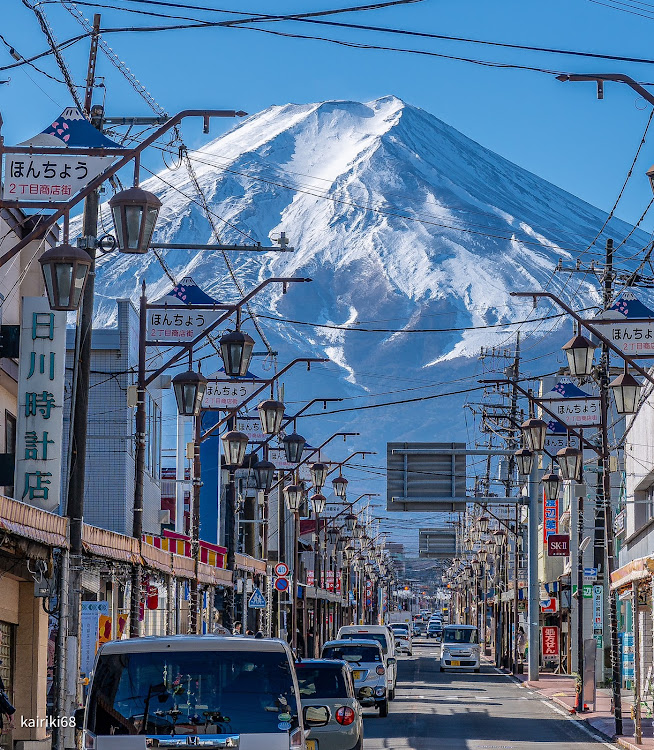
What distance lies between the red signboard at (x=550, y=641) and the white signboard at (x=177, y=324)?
36.3 meters

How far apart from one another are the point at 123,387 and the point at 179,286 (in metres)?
7.87

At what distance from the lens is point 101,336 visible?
38.6m

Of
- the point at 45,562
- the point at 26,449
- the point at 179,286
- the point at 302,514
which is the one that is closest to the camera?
the point at 45,562

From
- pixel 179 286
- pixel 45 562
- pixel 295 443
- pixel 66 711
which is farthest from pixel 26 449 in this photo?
pixel 295 443

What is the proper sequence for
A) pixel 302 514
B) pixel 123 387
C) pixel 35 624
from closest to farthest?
pixel 35 624 → pixel 123 387 → pixel 302 514

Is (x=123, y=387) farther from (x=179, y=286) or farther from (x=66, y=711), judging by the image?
(x=66, y=711)

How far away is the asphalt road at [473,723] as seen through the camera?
2531 centimetres

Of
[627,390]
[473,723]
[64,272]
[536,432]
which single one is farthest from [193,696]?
[536,432]

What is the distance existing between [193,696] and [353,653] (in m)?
22.9

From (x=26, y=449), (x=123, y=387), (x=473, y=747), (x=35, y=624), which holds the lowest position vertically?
(x=473, y=747)

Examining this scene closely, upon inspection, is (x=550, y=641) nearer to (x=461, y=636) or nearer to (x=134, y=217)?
(x=461, y=636)

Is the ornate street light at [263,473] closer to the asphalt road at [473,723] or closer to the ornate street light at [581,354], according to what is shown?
the asphalt road at [473,723]

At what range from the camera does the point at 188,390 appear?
83.5 feet

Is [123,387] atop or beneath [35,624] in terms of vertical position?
atop
